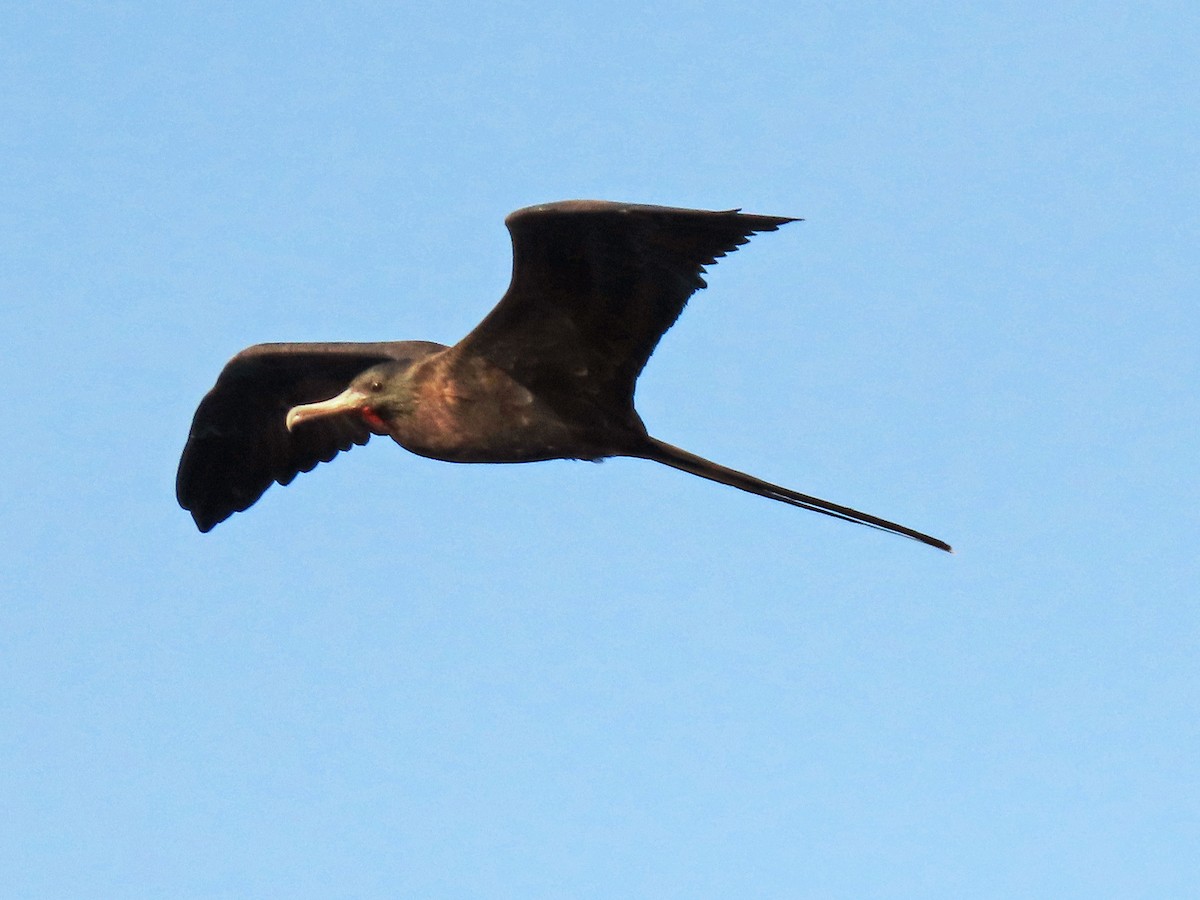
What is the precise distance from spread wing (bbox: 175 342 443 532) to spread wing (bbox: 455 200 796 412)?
6.50 feet

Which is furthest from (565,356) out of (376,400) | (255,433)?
(255,433)

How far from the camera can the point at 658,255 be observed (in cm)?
778

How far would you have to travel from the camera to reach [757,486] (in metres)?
8.45

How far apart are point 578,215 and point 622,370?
1.02 meters

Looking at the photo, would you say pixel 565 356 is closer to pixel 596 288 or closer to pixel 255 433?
pixel 596 288

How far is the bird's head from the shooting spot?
8672 mm

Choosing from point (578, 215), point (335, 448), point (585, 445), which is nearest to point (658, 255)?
point (578, 215)

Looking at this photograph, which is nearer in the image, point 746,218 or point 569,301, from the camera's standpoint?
point 746,218

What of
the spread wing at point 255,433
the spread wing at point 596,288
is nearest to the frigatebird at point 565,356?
the spread wing at point 596,288

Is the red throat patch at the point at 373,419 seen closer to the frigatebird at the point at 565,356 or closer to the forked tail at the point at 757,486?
the frigatebird at the point at 565,356

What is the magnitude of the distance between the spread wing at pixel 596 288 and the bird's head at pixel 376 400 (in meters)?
0.37

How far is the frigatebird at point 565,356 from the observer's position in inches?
301

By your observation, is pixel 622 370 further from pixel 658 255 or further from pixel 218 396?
pixel 218 396

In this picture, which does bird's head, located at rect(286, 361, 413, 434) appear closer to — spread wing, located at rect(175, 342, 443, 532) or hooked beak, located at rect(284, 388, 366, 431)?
hooked beak, located at rect(284, 388, 366, 431)
